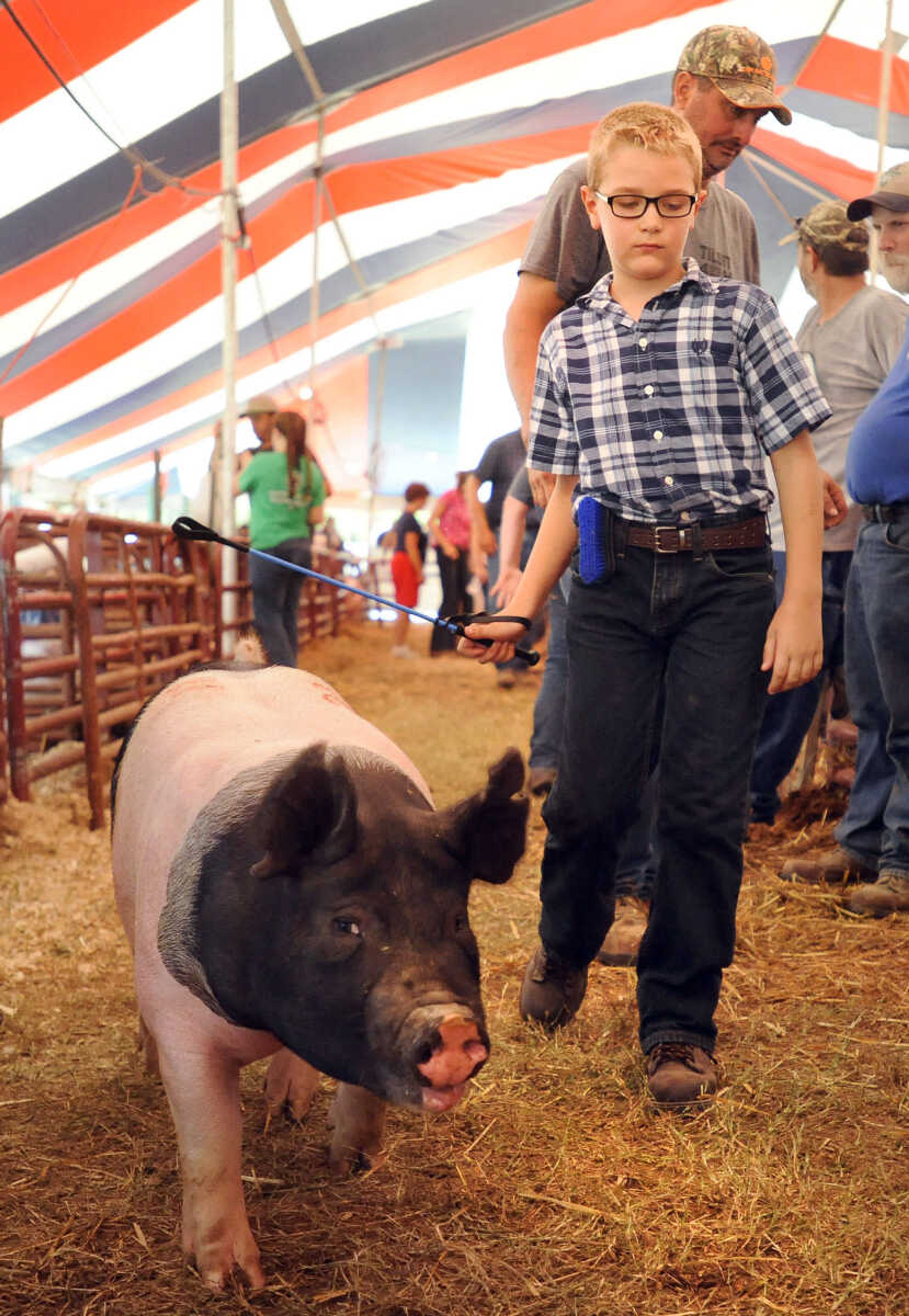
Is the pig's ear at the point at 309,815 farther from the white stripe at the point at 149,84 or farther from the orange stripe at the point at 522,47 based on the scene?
the orange stripe at the point at 522,47

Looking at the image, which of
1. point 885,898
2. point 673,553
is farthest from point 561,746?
point 885,898

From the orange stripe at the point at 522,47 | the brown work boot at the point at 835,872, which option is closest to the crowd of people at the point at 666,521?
the brown work boot at the point at 835,872

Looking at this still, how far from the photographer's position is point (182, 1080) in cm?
174

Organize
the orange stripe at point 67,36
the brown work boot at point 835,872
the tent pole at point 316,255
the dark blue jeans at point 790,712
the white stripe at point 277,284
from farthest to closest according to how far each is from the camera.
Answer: the white stripe at point 277,284, the tent pole at point 316,255, the orange stripe at point 67,36, the dark blue jeans at point 790,712, the brown work boot at point 835,872

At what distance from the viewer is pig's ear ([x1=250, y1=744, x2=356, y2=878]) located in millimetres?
1553

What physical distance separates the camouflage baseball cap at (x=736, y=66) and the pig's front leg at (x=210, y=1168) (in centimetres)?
204

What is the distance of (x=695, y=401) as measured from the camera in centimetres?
210

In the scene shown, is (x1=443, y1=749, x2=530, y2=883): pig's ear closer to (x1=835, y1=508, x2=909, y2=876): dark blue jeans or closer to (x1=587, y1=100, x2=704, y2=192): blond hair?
(x1=587, y1=100, x2=704, y2=192): blond hair

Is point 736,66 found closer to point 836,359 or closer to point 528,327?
point 528,327

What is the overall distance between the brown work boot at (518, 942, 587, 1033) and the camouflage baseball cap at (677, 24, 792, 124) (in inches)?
68.4

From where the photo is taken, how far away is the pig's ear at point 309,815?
1.55 meters

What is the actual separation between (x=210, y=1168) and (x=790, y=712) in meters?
2.76

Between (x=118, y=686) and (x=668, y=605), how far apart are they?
426 centimetres

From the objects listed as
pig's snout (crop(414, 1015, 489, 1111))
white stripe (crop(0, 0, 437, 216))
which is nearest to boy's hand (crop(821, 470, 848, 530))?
pig's snout (crop(414, 1015, 489, 1111))
